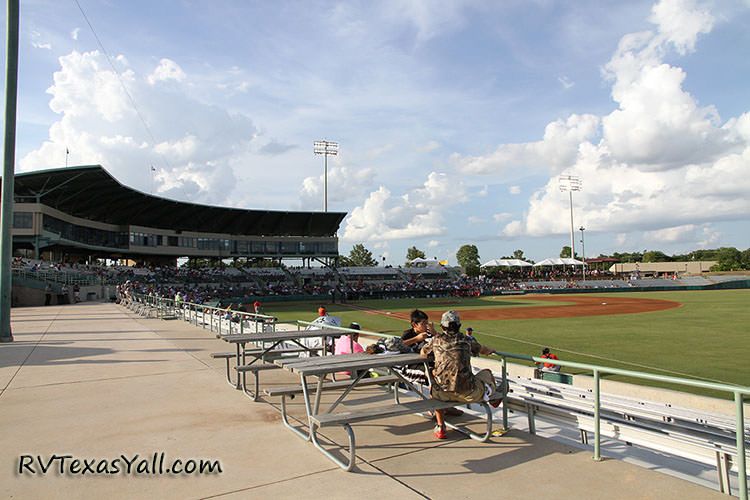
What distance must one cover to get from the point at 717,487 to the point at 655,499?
1449mm

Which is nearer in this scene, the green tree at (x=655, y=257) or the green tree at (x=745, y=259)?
the green tree at (x=745, y=259)

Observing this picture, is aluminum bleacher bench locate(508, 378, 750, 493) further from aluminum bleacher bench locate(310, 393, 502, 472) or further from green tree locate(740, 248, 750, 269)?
green tree locate(740, 248, 750, 269)

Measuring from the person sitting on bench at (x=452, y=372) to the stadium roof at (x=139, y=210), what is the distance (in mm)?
50951

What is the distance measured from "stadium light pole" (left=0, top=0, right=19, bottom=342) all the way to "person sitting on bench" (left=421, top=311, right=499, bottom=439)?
1443 centimetres

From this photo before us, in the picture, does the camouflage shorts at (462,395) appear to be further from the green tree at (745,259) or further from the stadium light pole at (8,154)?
the green tree at (745,259)

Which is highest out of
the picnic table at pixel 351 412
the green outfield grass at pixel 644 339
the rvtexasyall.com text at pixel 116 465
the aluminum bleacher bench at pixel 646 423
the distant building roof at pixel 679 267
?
the distant building roof at pixel 679 267

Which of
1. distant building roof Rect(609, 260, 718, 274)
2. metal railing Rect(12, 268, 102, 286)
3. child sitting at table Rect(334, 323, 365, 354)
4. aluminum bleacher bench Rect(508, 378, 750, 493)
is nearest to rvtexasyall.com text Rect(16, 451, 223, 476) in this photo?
aluminum bleacher bench Rect(508, 378, 750, 493)

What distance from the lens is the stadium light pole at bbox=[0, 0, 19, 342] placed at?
14227 millimetres

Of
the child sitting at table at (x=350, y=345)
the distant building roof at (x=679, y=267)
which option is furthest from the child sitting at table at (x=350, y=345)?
the distant building roof at (x=679, y=267)

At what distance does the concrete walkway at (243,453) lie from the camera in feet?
13.2

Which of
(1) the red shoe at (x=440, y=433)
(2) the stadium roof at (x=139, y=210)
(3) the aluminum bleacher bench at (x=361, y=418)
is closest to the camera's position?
(3) the aluminum bleacher bench at (x=361, y=418)

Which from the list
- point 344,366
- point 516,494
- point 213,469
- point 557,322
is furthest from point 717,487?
point 557,322

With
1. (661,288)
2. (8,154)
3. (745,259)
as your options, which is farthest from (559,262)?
(8,154)

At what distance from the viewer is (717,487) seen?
462cm
